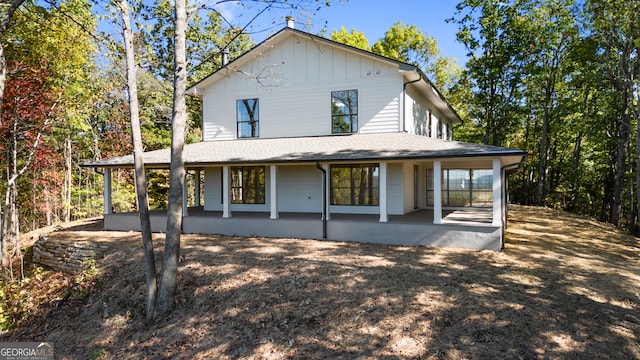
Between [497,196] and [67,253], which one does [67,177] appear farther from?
[497,196]

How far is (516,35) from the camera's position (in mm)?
20328

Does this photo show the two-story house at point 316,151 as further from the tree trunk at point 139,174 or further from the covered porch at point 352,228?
the tree trunk at point 139,174

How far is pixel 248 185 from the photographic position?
13.3 metres

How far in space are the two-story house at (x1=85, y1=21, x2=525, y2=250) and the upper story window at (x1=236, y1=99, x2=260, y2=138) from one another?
0.04 meters

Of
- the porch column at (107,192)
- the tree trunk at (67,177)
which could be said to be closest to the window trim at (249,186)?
the porch column at (107,192)

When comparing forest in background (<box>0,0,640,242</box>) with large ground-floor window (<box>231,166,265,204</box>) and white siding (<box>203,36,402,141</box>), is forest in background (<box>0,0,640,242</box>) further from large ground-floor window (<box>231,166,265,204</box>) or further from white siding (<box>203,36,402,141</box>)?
large ground-floor window (<box>231,166,265,204</box>)

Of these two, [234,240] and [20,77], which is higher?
[20,77]

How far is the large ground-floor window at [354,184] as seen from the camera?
11867 mm

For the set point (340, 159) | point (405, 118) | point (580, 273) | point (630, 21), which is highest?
point (630, 21)

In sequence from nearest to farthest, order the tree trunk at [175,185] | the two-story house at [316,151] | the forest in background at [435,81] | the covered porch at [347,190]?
the tree trunk at [175,185] < the covered porch at [347,190] < the two-story house at [316,151] < the forest in background at [435,81]

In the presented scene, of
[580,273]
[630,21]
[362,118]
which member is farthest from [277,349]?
[630,21]

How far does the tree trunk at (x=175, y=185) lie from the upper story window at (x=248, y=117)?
7287 millimetres

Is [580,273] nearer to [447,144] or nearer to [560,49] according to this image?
[447,144]

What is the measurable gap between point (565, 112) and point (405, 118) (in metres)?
14.6
